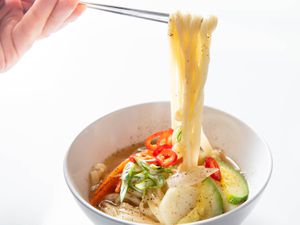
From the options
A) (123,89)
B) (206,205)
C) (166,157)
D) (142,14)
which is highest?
(142,14)

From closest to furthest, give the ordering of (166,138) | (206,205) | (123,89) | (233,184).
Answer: (206,205)
(233,184)
(166,138)
(123,89)

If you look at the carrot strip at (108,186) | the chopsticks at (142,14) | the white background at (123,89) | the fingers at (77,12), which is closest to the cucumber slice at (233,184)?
the white background at (123,89)

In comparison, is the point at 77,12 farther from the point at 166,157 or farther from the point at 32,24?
the point at 166,157

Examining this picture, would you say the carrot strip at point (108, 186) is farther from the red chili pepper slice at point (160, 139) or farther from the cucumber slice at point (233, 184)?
the cucumber slice at point (233, 184)

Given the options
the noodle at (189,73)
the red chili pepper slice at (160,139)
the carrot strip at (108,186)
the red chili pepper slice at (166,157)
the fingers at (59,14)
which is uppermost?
the fingers at (59,14)

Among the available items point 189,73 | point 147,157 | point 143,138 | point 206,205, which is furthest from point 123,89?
point 206,205

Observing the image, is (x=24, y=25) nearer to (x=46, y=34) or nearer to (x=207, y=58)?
(x=46, y=34)
